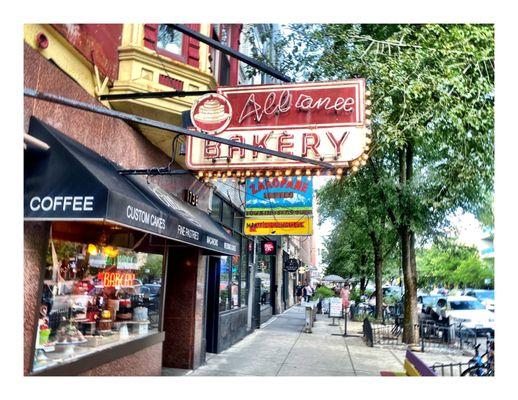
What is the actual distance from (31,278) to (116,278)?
231 cm

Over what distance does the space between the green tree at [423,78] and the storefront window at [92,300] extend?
218 inches

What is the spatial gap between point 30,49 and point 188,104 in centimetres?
273

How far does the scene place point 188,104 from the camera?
7.23m

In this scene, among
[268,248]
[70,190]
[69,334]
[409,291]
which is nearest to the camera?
[70,190]

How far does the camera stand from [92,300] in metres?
6.52

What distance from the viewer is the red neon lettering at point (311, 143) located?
6.41 m

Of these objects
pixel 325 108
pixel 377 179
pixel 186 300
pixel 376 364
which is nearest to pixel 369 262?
pixel 377 179

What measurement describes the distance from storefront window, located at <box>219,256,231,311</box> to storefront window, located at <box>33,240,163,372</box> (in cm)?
343

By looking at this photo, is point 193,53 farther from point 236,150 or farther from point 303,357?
point 303,357

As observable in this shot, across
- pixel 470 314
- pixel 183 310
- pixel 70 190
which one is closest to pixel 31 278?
pixel 70 190

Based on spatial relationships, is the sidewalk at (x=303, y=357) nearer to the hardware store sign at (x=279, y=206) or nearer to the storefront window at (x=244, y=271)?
the storefront window at (x=244, y=271)

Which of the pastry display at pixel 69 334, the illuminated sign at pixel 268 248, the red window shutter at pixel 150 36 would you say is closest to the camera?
the pastry display at pixel 69 334

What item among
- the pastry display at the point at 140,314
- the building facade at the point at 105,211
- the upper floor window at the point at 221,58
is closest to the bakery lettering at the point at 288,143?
the building facade at the point at 105,211

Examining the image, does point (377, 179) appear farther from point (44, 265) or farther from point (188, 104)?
point (44, 265)
